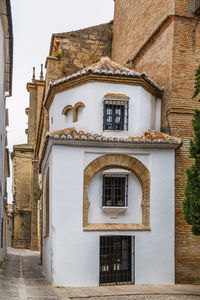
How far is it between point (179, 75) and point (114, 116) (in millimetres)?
2403

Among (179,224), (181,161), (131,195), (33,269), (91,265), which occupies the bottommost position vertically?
(33,269)

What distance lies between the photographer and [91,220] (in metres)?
13.0

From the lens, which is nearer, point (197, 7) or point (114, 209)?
point (114, 209)

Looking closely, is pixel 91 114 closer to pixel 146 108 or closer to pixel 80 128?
pixel 80 128

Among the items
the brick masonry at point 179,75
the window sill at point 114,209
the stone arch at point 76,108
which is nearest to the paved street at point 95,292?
the brick masonry at point 179,75

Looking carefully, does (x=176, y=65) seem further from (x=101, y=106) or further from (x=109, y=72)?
(x=101, y=106)

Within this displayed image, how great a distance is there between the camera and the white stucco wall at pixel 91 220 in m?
12.4

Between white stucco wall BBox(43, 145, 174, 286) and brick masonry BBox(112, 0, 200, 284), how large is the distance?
444 mm

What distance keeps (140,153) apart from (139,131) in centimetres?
93

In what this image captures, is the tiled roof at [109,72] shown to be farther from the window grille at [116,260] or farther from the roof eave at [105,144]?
the window grille at [116,260]

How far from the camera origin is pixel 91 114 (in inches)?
541

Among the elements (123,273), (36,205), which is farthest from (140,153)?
(36,205)

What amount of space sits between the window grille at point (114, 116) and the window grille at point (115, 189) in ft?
5.18

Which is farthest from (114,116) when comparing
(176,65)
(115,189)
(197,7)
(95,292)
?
(95,292)
